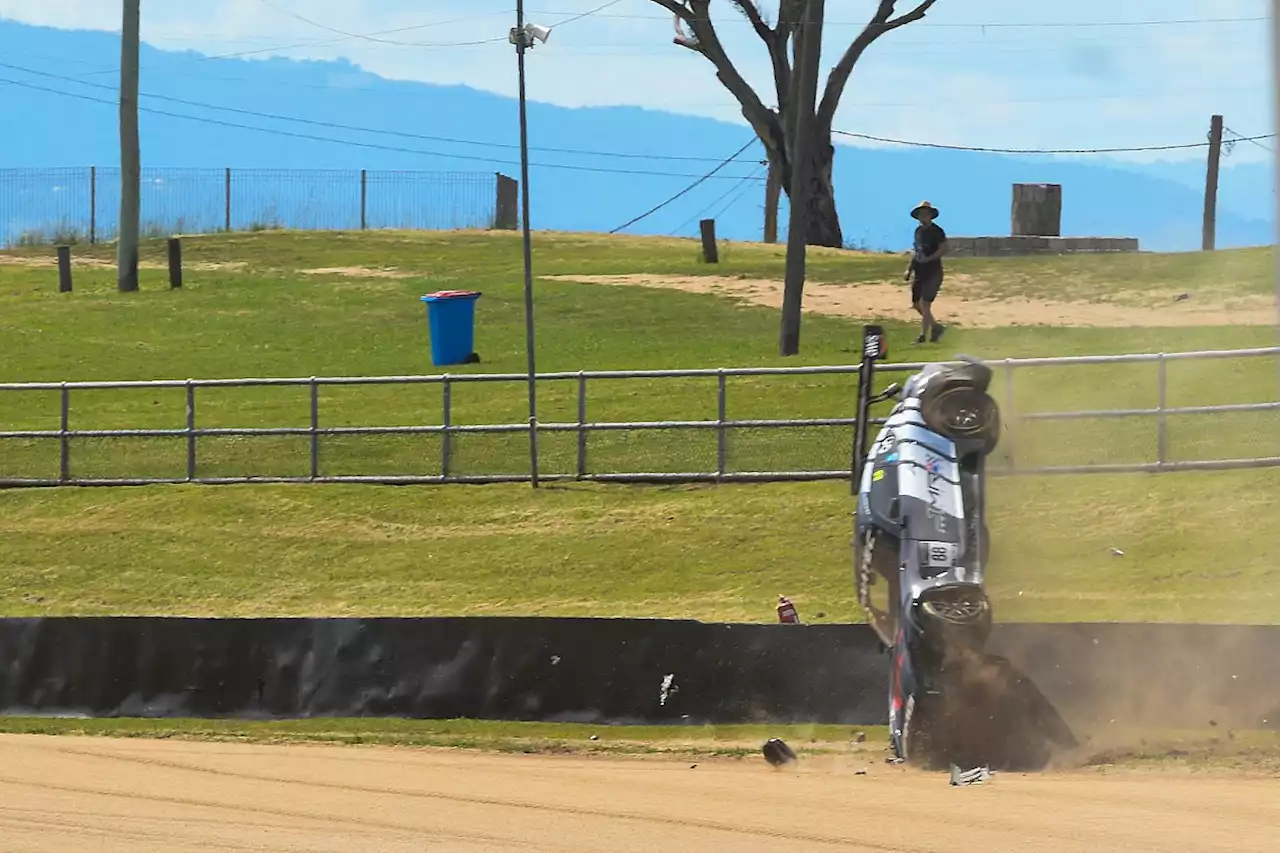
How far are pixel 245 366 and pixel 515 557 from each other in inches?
467

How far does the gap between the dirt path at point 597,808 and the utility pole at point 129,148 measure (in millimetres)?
28950

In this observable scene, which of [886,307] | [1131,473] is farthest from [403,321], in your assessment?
[1131,473]

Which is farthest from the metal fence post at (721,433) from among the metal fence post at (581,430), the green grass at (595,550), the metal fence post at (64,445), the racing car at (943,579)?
the racing car at (943,579)

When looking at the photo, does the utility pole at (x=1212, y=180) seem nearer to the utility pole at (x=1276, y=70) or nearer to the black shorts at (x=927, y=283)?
the black shorts at (x=927, y=283)

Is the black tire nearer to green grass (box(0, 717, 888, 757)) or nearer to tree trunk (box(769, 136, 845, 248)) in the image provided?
green grass (box(0, 717, 888, 757))

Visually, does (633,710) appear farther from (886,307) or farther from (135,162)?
(135,162)

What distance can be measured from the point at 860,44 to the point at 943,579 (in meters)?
39.7

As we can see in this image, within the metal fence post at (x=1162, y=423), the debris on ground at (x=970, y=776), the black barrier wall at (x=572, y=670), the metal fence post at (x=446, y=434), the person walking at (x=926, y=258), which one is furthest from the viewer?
the person walking at (x=926, y=258)

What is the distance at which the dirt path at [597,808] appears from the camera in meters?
8.75

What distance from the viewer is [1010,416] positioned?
15328 millimetres

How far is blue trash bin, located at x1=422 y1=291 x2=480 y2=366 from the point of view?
1056 inches

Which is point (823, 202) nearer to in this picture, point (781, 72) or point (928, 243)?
point (781, 72)

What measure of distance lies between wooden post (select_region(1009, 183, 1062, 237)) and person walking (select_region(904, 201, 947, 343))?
56.8 ft

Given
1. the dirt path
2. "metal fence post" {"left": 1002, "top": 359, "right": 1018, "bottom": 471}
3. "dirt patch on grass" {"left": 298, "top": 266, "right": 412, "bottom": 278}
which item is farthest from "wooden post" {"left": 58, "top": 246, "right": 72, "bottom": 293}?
the dirt path
